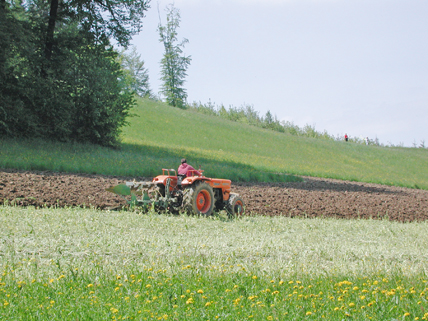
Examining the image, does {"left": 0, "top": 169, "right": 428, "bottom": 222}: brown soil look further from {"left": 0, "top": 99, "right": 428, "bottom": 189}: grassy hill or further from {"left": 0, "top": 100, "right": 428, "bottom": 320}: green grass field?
{"left": 0, "top": 99, "right": 428, "bottom": 189}: grassy hill

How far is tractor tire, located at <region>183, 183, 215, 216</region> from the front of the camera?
30.1ft

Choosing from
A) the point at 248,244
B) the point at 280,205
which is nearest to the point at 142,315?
the point at 248,244

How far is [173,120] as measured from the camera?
43.9 m

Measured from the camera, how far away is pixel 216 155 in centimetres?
2934

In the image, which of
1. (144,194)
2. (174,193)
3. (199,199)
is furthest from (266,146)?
(144,194)

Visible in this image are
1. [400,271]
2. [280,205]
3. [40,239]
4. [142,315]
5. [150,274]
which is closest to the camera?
[142,315]

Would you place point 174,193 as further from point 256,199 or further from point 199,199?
point 256,199

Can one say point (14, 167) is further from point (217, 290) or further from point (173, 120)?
point (173, 120)

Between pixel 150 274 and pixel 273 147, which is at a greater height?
pixel 273 147

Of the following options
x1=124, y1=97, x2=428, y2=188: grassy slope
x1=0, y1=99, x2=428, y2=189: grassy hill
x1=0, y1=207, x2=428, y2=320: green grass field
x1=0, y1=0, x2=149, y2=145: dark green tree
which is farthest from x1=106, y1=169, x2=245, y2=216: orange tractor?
x1=124, y1=97, x2=428, y2=188: grassy slope

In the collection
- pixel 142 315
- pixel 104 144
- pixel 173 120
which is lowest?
pixel 142 315

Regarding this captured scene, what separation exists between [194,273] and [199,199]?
4.66 m

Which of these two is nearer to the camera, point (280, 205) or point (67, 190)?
point (67, 190)

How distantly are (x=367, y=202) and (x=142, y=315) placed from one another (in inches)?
521
